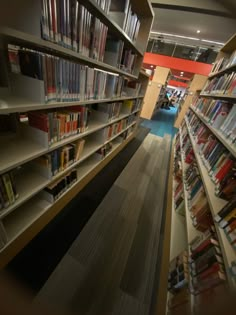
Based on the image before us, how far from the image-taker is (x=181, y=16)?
3.83m

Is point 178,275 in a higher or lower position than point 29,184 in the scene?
lower

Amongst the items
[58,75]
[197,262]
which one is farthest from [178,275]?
[58,75]

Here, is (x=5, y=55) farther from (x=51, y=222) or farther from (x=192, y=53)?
(x=192, y=53)

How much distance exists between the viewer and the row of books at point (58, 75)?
2.75 ft

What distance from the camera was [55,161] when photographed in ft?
4.09

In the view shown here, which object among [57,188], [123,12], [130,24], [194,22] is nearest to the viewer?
[57,188]

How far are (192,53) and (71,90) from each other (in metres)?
8.00

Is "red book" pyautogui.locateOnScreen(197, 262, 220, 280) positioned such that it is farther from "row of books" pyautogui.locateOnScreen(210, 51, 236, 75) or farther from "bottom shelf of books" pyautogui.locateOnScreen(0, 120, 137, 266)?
"row of books" pyautogui.locateOnScreen(210, 51, 236, 75)

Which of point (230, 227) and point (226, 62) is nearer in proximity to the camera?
point (230, 227)

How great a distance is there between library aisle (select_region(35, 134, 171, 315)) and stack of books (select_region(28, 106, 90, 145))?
37.7 inches

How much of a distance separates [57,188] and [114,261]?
0.84m

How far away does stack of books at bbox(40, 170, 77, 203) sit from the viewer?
1.32 m

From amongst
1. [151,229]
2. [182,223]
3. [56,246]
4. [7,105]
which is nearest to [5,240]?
[56,246]

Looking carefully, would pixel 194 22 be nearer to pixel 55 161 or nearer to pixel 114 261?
pixel 55 161
